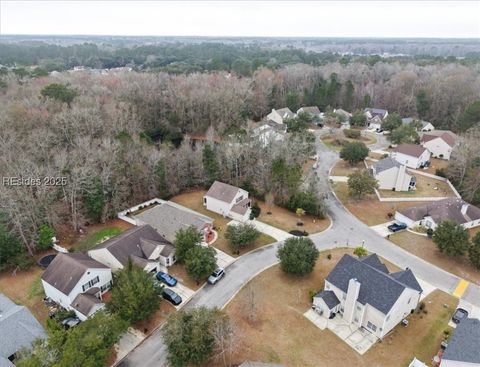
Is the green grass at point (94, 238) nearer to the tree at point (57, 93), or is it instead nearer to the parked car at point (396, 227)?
the tree at point (57, 93)

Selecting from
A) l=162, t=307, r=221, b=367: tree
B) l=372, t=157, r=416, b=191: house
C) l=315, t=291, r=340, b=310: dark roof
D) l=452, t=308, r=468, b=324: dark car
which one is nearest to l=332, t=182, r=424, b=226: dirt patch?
l=372, t=157, r=416, b=191: house

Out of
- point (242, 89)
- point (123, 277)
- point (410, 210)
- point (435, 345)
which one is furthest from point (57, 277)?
point (242, 89)

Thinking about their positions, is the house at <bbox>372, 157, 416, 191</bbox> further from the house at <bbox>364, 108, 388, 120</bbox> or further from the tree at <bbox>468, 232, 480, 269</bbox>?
the house at <bbox>364, 108, 388, 120</bbox>

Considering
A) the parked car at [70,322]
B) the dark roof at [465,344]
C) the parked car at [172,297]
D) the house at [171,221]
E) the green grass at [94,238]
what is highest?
the dark roof at [465,344]

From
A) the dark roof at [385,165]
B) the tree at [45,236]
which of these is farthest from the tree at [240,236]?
the dark roof at [385,165]

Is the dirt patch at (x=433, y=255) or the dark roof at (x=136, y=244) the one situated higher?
the dark roof at (x=136, y=244)

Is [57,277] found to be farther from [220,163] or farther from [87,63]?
[87,63]

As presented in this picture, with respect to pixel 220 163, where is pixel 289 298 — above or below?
below
